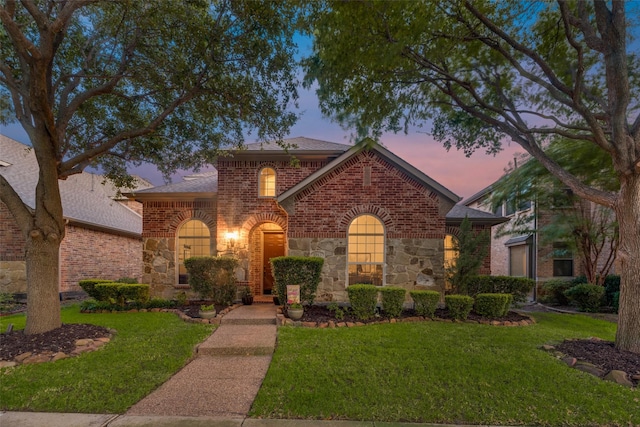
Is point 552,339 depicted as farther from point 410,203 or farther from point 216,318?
point 216,318

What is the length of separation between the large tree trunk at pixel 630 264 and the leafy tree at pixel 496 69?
2 cm

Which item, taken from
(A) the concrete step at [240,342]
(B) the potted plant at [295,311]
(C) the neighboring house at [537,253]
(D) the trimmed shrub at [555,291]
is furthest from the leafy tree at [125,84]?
(D) the trimmed shrub at [555,291]

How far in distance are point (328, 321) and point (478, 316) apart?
4.53 meters

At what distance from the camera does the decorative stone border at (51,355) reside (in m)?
5.17

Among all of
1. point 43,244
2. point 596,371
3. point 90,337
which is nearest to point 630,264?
point 596,371

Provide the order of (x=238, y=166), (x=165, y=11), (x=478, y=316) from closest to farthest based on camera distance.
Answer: (x=165, y=11) → (x=478, y=316) → (x=238, y=166)

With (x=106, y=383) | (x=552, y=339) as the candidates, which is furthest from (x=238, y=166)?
(x=552, y=339)

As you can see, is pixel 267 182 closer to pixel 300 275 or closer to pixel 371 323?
pixel 300 275

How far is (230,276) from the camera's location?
9.62 m

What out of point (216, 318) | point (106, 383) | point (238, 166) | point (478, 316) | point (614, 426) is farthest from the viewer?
point (238, 166)

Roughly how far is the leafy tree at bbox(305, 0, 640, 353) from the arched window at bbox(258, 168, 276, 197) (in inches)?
203

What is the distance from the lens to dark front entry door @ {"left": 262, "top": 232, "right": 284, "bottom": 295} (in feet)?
40.5

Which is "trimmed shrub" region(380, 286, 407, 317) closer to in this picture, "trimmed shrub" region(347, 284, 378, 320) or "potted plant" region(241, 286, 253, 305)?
"trimmed shrub" region(347, 284, 378, 320)

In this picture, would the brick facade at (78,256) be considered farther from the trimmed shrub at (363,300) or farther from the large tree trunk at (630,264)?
the large tree trunk at (630,264)
